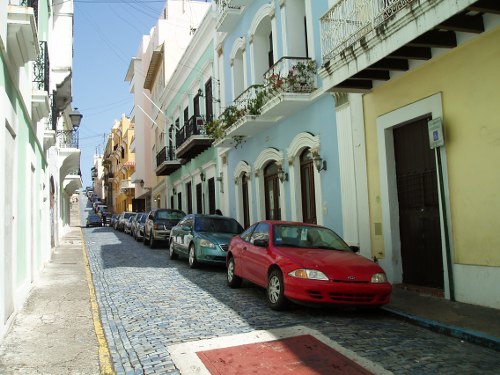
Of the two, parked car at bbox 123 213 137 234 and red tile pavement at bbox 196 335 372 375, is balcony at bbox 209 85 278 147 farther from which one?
parked car at bbox 123 213 137 234

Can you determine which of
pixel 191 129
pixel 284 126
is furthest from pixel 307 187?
pixel 191 129

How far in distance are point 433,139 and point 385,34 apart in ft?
6.36

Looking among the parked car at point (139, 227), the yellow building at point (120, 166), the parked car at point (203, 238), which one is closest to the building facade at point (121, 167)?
the yellow building at point (120, 166)

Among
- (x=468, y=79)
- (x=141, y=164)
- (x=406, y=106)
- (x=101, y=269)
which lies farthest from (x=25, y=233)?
(x=141, y=164)

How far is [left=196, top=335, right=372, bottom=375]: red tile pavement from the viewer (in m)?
4.86

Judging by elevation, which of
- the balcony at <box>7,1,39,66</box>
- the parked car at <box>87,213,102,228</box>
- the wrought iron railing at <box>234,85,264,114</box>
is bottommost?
the parked car at <box>87,213,102,228</box>

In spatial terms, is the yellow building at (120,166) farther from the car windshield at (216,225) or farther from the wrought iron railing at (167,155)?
the car windshield at (216,225)

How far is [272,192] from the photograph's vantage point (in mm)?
15367

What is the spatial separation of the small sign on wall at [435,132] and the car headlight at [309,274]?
10.0 ft

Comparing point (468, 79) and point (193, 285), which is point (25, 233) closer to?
point (193, 285)

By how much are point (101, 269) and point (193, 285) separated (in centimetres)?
393

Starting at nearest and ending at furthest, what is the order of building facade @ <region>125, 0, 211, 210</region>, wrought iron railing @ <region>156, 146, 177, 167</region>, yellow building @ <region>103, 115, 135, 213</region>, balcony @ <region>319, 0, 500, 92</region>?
balcony @ <region>319, 0, 500, 92</region> < wrought iron railing @ <region>156, 146, 177, 167</region> < building facade @ <region>125, 0, 211, 210</region> < yellow building @ <region>103, 115, 135, 213</region>

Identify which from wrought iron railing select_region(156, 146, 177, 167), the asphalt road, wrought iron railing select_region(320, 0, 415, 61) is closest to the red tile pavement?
the asphalt road

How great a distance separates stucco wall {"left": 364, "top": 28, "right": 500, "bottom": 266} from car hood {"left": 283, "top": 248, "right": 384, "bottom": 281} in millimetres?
1626
